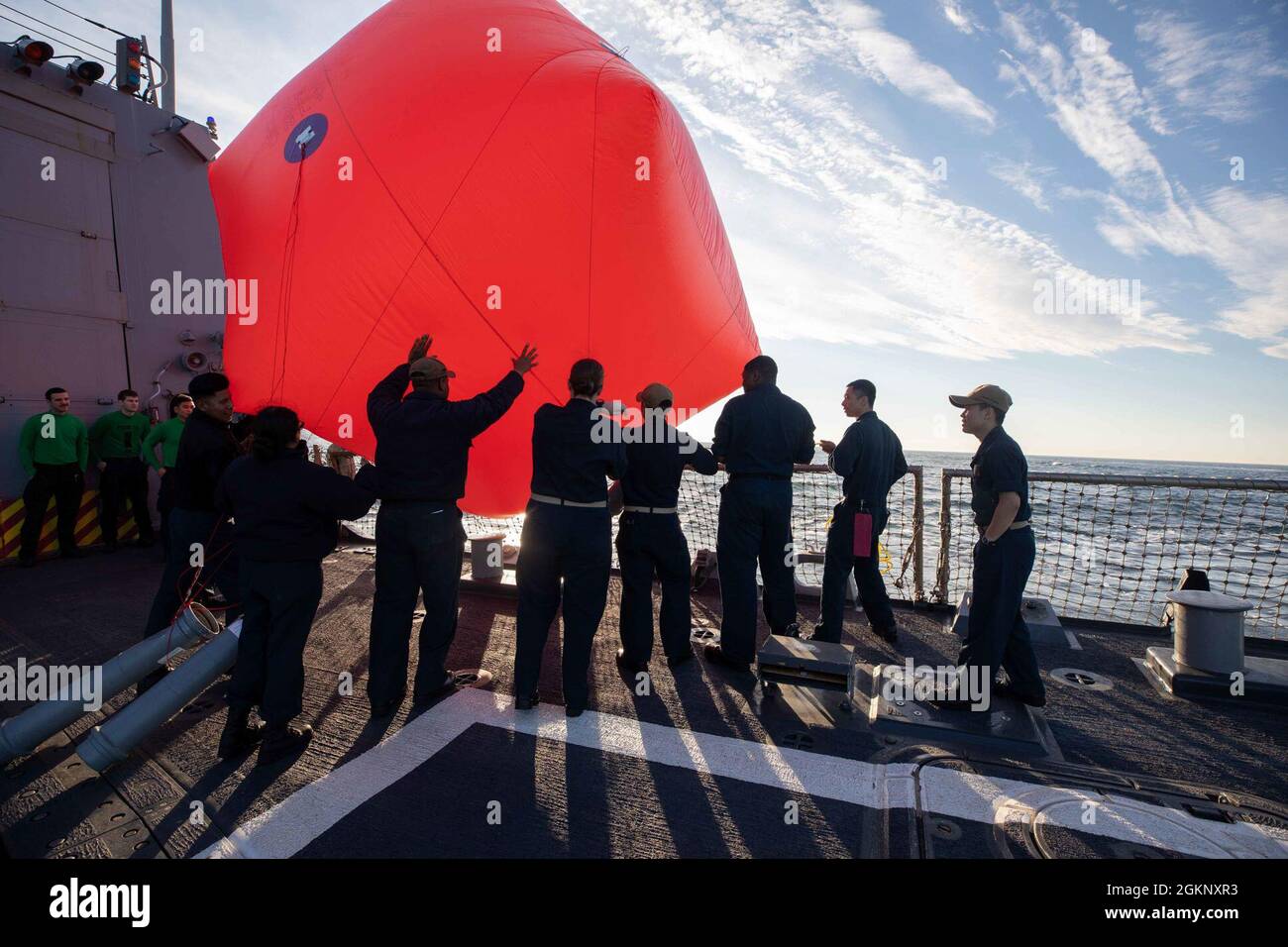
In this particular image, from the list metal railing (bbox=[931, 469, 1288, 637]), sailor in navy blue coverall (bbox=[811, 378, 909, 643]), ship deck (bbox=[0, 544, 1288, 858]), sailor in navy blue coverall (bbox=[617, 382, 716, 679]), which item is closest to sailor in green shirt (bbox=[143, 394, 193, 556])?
ship deck (bbox=[0, 544, 1288, 858])

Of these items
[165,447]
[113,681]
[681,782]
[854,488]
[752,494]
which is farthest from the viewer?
[165,447]

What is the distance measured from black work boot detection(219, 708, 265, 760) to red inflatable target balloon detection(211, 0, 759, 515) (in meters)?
1.81

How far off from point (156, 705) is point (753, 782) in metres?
2.93

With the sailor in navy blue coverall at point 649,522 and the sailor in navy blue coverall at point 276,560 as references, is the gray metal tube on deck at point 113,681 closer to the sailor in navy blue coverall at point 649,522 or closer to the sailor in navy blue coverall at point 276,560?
the sailor in navy blue coverall at point 276,560

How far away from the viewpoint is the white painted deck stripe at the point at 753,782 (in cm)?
253

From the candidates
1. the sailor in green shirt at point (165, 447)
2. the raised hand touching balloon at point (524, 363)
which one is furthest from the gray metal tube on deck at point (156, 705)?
the sailor in green shirt at point (165, 447)

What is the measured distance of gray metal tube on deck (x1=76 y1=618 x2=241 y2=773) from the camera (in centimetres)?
301

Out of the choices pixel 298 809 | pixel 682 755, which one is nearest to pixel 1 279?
pixel 298 809

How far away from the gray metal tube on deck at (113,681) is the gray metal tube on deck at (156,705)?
0.19 metres

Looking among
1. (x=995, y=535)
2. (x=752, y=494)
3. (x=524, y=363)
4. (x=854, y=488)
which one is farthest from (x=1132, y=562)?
(x=524, y=363)

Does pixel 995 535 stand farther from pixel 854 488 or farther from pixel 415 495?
pixel 415 495

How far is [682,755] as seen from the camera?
3.22 metres

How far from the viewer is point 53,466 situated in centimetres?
739
